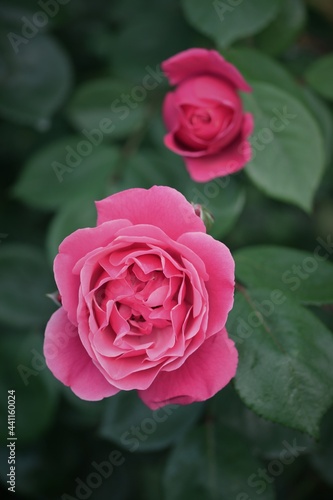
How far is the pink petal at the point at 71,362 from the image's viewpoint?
0.73m

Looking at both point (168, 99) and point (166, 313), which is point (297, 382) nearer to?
point (166, 313)

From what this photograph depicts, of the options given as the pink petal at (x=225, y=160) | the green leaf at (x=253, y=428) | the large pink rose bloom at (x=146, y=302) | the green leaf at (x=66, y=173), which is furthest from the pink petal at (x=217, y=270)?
the green leaf at (x=66, y=173)

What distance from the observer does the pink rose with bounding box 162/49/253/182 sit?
3.09 ft

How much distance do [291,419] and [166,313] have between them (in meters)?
0.23

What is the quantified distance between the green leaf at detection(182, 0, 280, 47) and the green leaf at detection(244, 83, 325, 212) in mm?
122

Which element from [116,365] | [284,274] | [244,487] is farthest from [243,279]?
[244,487]

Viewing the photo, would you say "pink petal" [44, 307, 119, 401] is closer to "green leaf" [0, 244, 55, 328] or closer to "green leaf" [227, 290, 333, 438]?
"green leaf" [227, 290, 333, 438]

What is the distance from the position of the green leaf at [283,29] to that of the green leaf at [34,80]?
0.46m

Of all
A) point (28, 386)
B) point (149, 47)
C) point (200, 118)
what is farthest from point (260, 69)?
point (28, 386)

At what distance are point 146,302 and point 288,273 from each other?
1.10 feet

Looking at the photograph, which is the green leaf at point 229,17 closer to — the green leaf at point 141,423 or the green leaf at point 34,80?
the green leaf at point 34,80

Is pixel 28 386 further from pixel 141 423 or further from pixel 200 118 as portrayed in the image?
pixel 200 118

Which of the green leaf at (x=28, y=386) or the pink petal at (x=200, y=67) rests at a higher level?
the pink petal at (x=200, y=67)

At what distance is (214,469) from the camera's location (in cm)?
109
